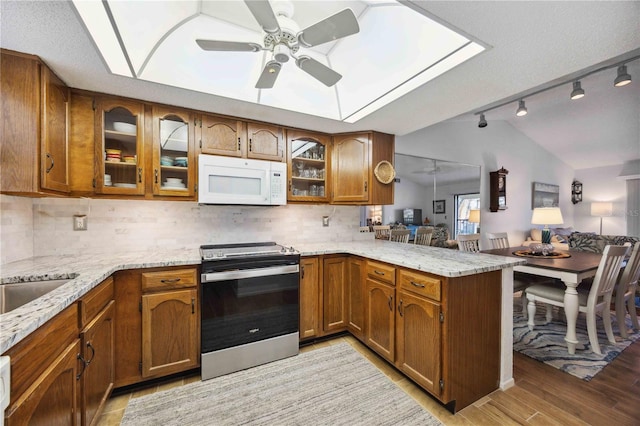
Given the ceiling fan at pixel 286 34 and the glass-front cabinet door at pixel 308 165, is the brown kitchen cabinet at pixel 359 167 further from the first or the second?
the ceiling fan at pixel 286 34

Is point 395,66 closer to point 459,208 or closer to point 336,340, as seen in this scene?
point 336,340

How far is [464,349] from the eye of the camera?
65.4 inches

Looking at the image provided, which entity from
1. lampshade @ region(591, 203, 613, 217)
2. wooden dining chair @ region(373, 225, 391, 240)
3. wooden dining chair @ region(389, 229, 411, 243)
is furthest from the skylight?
lampshade @ region(591, 203, 613, 217)

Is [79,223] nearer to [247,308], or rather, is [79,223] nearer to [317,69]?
[247,308]

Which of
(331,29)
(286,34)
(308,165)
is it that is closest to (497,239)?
(308,165)

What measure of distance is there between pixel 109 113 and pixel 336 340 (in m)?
2.82

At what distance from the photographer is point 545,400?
1.74 m

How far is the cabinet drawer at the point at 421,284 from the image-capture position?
5.40 feet

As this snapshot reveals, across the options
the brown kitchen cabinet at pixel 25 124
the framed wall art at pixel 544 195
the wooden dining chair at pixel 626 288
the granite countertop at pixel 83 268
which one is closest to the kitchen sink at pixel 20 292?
the granite countertop at pixel 83 268

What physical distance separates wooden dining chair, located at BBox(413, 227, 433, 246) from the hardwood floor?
5.73ft

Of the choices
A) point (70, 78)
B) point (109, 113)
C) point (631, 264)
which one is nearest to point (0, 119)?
point (70, 78)

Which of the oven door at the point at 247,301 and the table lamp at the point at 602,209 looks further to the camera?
the table lamp at the point at 602,209

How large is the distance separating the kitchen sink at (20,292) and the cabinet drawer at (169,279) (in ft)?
1.52

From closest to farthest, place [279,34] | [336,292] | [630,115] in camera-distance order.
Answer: [279,34] → [336,292] → [630,115]
